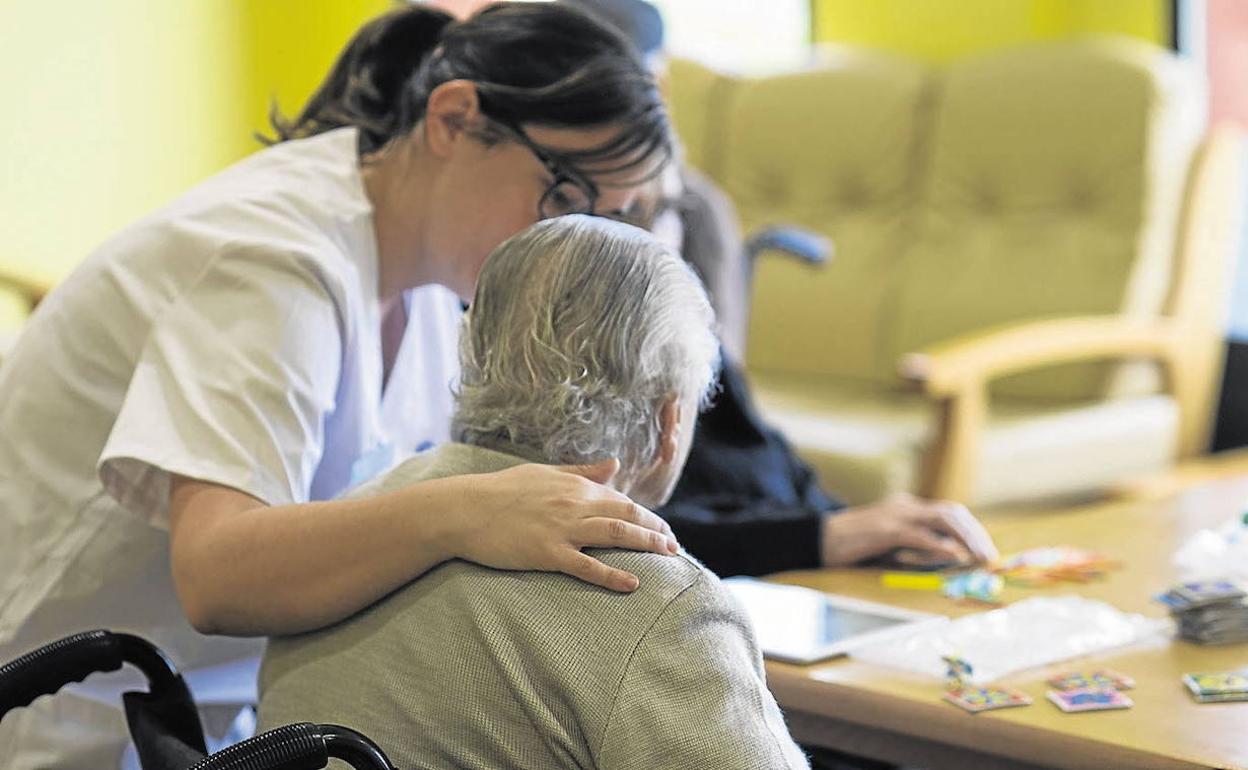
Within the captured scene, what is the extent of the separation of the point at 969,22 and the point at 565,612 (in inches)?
140

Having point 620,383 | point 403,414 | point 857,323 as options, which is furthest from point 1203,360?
point 620,383

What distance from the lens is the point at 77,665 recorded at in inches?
49.4

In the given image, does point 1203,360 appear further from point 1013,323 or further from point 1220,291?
point 1013,323

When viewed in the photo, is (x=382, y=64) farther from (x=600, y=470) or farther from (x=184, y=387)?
(x=600, y=470)

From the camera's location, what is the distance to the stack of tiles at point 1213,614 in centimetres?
144

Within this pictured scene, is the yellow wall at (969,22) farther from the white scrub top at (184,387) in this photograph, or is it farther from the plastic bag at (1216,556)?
the white scrub top at (184,387)

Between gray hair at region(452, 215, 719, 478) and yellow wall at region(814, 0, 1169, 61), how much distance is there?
3.20 metres

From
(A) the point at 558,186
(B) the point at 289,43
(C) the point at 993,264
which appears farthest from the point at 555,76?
(B) the point at 289,43

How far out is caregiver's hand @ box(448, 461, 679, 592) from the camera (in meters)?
1.08

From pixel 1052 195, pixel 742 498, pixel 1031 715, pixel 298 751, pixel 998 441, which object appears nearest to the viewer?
pixel 298 751

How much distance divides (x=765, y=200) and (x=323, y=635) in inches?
120

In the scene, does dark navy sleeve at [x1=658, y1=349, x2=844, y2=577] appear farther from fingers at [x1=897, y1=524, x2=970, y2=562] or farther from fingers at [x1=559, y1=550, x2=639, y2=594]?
fingers at [x1=559, y1=550, x2=639, y2=594]

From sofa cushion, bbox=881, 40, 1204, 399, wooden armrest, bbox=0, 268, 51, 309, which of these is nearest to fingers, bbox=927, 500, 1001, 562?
sofa cushion, bbox=881, 40, 1204, 399

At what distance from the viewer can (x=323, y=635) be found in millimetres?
1206
